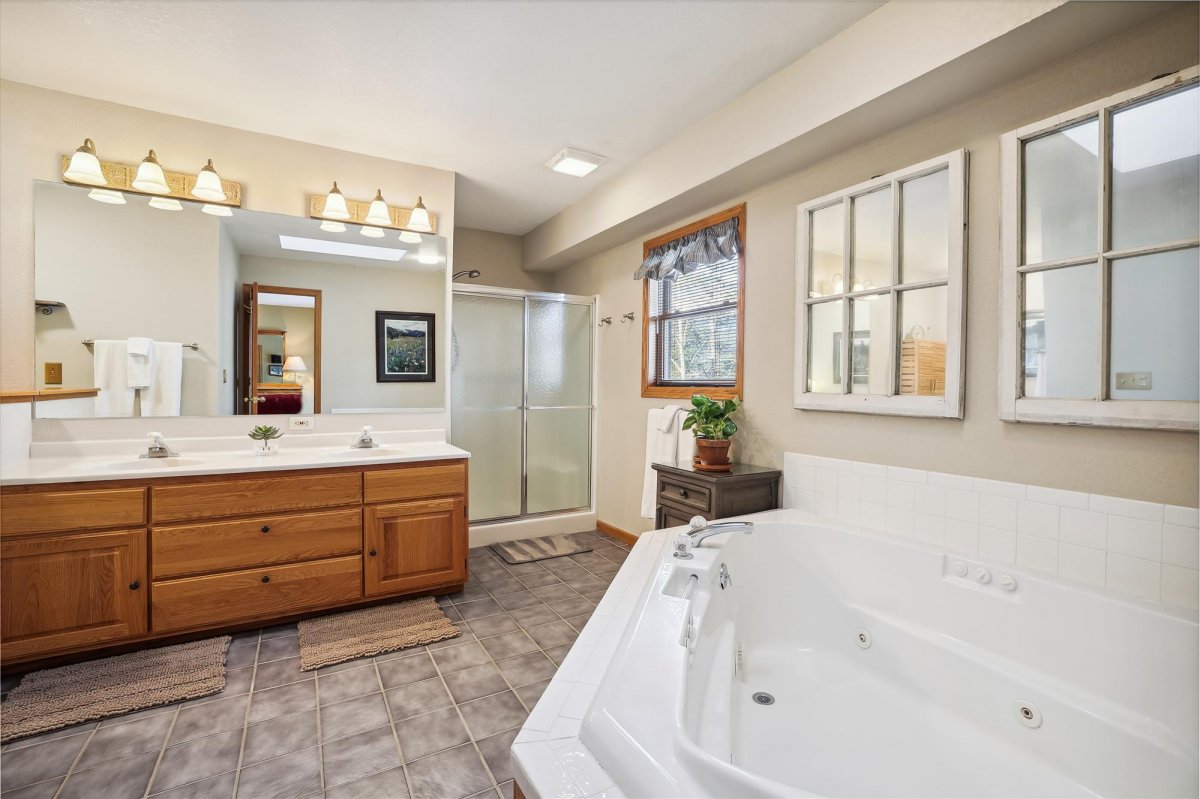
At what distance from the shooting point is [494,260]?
4.86 m

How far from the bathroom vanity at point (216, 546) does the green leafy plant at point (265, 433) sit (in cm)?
21

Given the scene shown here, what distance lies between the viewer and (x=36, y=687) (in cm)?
202

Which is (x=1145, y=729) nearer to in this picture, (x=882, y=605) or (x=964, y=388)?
(x=882, y=605)

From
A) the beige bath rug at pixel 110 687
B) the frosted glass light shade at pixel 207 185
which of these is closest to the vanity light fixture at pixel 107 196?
the frosted glass light shade at pixel 207 185

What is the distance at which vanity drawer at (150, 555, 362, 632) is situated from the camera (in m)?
2.33

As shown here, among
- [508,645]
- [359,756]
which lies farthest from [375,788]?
[508,645]

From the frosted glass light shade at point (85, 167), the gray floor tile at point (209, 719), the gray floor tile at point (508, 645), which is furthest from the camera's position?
the frosted glass light shade at point (85, 167)

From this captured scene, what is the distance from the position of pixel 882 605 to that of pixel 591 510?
2671 millimetres

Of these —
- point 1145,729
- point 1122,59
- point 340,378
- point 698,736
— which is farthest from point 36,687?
point 1122,59

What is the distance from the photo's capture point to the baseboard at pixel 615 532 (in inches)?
158

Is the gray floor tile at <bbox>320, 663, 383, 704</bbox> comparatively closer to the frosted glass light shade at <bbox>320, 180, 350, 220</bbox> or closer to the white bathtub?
the white bathtub

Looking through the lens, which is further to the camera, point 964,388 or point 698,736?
point 964,388

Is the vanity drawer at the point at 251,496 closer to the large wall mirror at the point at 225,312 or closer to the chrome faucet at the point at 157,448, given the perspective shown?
the chrome faucet at the point at 157,448

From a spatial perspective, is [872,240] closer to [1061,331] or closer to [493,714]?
[1061,331]
